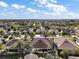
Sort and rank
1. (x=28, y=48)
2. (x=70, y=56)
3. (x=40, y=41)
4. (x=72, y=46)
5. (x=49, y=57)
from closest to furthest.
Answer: (x=49, y=57) < (x=70, y=56) < (x=28, y=48) < (x=72, y=46) < (x=40, y=41)

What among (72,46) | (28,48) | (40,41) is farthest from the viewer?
(40,41)

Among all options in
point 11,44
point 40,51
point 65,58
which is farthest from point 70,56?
point 11,44

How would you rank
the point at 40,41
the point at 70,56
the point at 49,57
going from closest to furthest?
the point at 49,57
the point at 70,56
the point at 40,41

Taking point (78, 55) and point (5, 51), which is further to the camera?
point (5, 51)

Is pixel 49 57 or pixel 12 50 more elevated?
pixel 49 57

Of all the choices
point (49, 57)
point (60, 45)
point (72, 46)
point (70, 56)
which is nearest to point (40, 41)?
point (60, 45)

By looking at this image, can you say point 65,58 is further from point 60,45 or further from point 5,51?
point 5,51

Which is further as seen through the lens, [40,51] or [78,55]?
[40,51]

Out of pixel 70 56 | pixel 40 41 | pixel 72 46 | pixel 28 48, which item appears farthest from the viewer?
pixel 40 41

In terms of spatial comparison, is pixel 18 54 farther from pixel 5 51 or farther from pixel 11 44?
pixel 11 44
